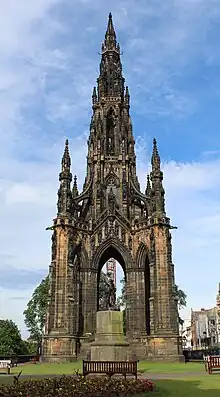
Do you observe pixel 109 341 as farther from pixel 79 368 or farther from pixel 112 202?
pixel 112 202

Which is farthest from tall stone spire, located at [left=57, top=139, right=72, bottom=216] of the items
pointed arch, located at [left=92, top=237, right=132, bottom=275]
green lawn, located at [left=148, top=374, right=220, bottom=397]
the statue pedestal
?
green lawn, located at [left=148, top=374, right=220, bottom=397]

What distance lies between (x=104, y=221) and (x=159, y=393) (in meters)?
29.2

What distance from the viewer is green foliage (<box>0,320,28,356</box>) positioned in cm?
5320

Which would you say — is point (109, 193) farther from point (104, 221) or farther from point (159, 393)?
point (159, 393)

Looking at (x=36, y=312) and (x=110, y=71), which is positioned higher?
(x=110, y=71)

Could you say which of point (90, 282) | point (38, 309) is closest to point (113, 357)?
point (90, 282)

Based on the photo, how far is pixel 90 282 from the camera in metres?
38.1

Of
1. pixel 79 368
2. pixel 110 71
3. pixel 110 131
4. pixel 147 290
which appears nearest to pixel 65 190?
pixel 147 290

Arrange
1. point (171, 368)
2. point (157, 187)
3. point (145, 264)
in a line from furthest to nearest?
point (145, 264) < point (157, 187) < point (171, 368)

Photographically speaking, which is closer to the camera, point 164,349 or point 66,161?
point 164,349

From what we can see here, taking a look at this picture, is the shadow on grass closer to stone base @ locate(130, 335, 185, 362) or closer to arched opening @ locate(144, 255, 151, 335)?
stone base @ locate(130, 335, 185, 362)

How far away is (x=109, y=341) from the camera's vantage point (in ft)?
57.6

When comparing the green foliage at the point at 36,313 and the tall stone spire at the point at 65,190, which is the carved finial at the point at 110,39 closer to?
the tall stone spire at the point at 65,190

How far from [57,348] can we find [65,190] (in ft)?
44.2
